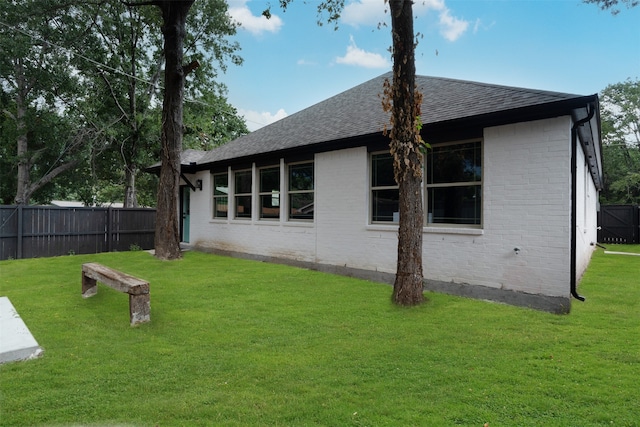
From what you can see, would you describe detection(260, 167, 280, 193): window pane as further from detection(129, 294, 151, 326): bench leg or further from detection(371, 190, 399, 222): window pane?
detection(129, 294, 151, 326): bench leg

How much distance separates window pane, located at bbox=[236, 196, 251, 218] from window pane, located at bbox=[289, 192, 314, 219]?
1.93 metres

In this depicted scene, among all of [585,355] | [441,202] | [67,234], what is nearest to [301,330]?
[585,355]

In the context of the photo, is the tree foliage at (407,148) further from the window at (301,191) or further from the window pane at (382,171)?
the window at (301,191)

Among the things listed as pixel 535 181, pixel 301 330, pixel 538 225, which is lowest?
pixel 301 330

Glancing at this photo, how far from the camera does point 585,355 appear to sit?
366 centimetres

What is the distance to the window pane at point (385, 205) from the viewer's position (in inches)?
293

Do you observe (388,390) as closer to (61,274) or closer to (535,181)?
(535,181)

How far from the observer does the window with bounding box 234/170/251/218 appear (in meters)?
11.1

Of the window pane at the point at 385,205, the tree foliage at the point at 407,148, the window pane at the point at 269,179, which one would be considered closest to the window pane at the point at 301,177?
the window pane at the point at 269,179

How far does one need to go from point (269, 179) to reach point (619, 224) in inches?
673

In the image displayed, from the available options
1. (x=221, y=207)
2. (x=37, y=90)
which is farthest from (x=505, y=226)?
(x=37, y=90)

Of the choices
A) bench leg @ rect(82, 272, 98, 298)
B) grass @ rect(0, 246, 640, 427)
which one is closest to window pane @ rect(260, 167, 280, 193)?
grass @ rect(0, 246, 640, 427)

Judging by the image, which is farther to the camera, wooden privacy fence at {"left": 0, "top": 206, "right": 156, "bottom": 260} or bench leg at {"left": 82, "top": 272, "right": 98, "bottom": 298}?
wooden privacy fence at {"left": 0, "top": 206, "right": 156, "bottom": 260}

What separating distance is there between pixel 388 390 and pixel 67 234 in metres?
A: 13.9
